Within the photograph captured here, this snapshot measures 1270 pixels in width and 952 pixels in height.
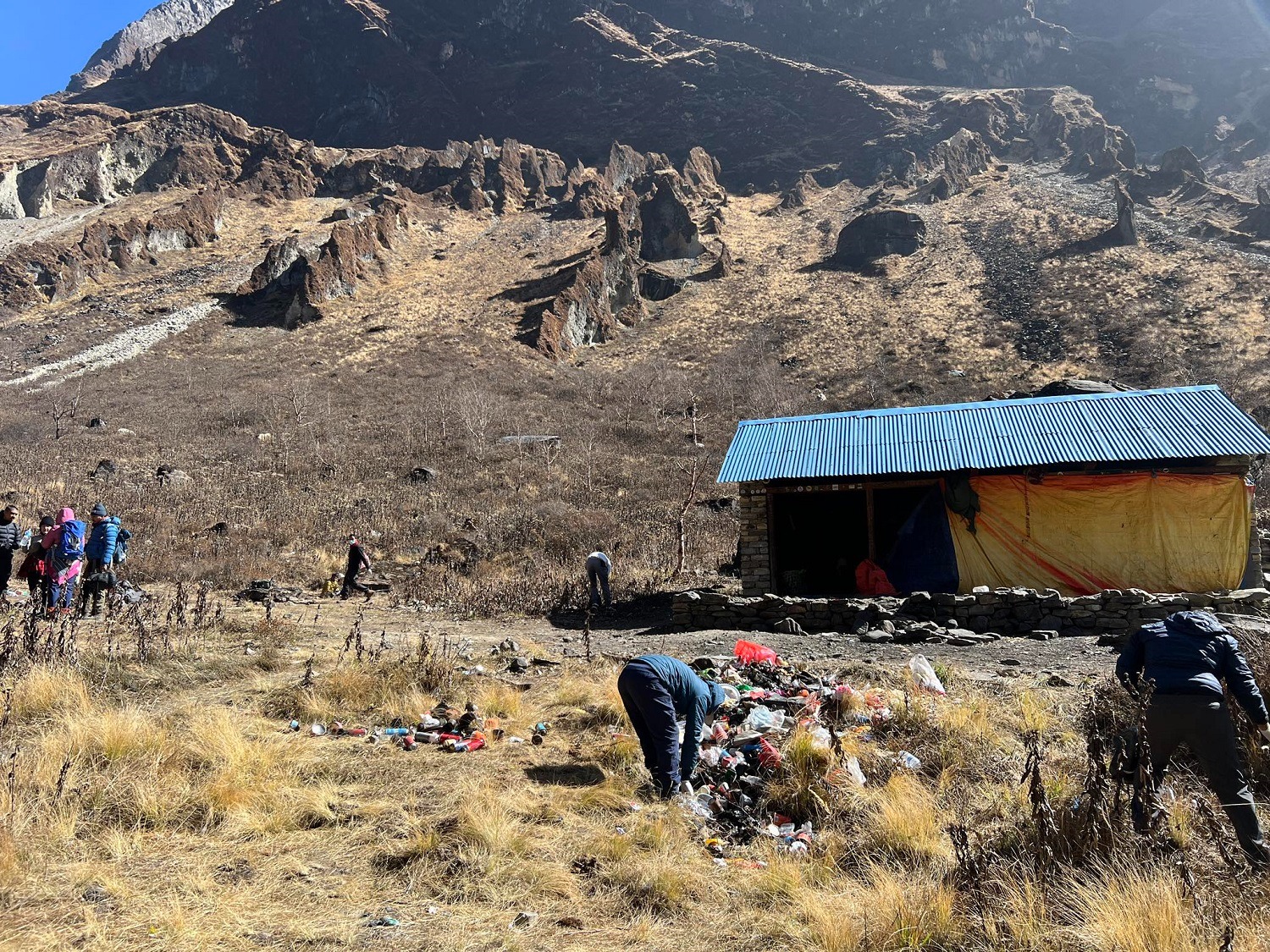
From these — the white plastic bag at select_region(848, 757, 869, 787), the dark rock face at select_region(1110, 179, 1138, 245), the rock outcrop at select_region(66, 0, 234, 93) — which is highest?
the rock outcrop at select_region(66, 0, 234, 93)

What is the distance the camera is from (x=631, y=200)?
198 feet

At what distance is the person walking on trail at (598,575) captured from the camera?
12586 mm

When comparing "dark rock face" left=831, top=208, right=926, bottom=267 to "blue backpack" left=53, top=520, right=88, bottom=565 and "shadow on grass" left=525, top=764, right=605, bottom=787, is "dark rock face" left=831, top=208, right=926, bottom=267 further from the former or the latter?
"shadow on grass" left=525, top=764, right=605, bottom=787

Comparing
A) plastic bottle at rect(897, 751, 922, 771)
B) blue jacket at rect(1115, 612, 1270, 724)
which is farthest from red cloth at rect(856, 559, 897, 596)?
blue jacket at rect(1115, 612, 1270, 724)

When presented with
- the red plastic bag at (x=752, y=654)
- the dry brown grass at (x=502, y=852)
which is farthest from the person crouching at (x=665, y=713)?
the red plastic bag at (x=752, y=654)

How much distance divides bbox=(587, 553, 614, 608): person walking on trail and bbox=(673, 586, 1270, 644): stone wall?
5.22 feet

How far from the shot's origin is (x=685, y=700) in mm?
5266

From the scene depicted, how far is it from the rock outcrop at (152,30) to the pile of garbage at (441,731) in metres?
166

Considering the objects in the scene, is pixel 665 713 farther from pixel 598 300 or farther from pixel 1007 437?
pixel 598 300

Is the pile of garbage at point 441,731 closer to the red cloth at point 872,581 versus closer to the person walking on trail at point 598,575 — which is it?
the person walking on trail at point 598,575

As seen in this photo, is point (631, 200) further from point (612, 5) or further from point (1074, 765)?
point (612, 5)

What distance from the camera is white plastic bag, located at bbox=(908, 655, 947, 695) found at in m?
6.98

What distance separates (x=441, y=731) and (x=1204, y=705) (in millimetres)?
4923

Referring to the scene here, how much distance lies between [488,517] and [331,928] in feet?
50.6
